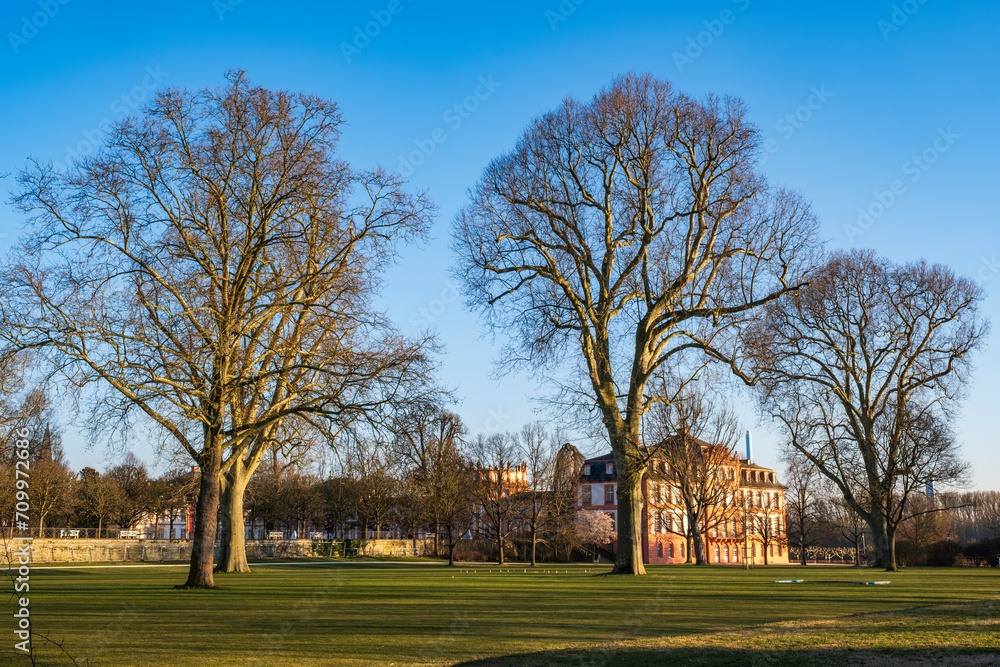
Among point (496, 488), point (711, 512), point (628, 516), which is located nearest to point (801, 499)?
point (711, 512)

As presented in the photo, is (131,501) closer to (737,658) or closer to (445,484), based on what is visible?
(445,484)

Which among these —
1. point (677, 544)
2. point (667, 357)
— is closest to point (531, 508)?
point (677, 544)

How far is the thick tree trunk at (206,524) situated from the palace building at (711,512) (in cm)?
4678

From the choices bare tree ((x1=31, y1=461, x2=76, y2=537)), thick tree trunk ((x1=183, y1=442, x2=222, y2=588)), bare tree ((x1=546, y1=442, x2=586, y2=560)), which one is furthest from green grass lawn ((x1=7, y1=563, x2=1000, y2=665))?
bare tree ((x1=546, y1=442, x2=586, y2=560))

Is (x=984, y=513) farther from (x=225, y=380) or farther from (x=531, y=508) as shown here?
(x=225, y=380)

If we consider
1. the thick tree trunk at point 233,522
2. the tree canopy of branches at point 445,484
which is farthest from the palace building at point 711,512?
the thick tree trunk at point 233,522

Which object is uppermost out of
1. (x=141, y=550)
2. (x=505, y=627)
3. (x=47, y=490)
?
(x=47, y=490)

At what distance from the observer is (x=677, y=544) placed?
89938 mm

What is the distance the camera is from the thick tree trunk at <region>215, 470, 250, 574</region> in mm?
32906

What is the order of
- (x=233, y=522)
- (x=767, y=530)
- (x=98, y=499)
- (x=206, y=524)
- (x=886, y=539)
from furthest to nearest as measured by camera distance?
1. (x=767, y=530)
2. (x=98, y=499)
3. (x=886, y=539)
4. (x=233, y=522)
5. (x=206, y=524)

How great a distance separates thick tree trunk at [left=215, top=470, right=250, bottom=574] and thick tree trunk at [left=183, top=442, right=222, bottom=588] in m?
11.8

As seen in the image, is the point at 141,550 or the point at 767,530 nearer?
the point at 141,550

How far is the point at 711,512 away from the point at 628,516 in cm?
4500

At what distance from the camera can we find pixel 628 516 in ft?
91.5
